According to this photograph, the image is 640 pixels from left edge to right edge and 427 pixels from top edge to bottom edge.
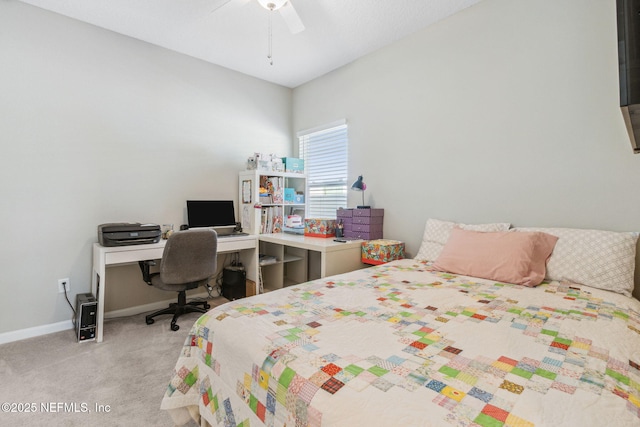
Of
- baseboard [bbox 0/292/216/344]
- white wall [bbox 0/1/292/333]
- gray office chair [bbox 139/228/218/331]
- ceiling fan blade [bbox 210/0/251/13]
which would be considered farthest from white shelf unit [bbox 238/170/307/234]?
ceiling fan blade [bbox 210/0/251/13]

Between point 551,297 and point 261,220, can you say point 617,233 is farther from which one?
point 261,220

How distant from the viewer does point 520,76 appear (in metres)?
2.17

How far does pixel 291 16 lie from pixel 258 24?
65cm

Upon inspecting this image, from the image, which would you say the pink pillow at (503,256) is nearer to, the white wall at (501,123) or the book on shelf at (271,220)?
the white wall at (501,123)

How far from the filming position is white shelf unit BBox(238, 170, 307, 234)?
3.45 meters

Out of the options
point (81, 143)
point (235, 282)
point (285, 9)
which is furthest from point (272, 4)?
point (235, 282)

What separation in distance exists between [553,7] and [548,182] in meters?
1.17

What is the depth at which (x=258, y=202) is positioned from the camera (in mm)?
3445

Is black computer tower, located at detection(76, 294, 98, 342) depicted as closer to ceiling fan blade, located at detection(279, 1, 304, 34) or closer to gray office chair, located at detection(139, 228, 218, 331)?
gray office chair, located at detection(139, 228, 218, 331)

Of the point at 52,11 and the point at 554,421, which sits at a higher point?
the point at 52,11

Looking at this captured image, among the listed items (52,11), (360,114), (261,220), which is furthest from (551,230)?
(52,11)

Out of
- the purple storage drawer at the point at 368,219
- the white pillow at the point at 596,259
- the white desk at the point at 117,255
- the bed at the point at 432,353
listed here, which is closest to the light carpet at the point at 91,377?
the white desk at the point at 117,255

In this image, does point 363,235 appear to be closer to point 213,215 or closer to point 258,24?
point 213,215

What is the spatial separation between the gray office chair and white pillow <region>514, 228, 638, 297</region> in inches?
99.9
